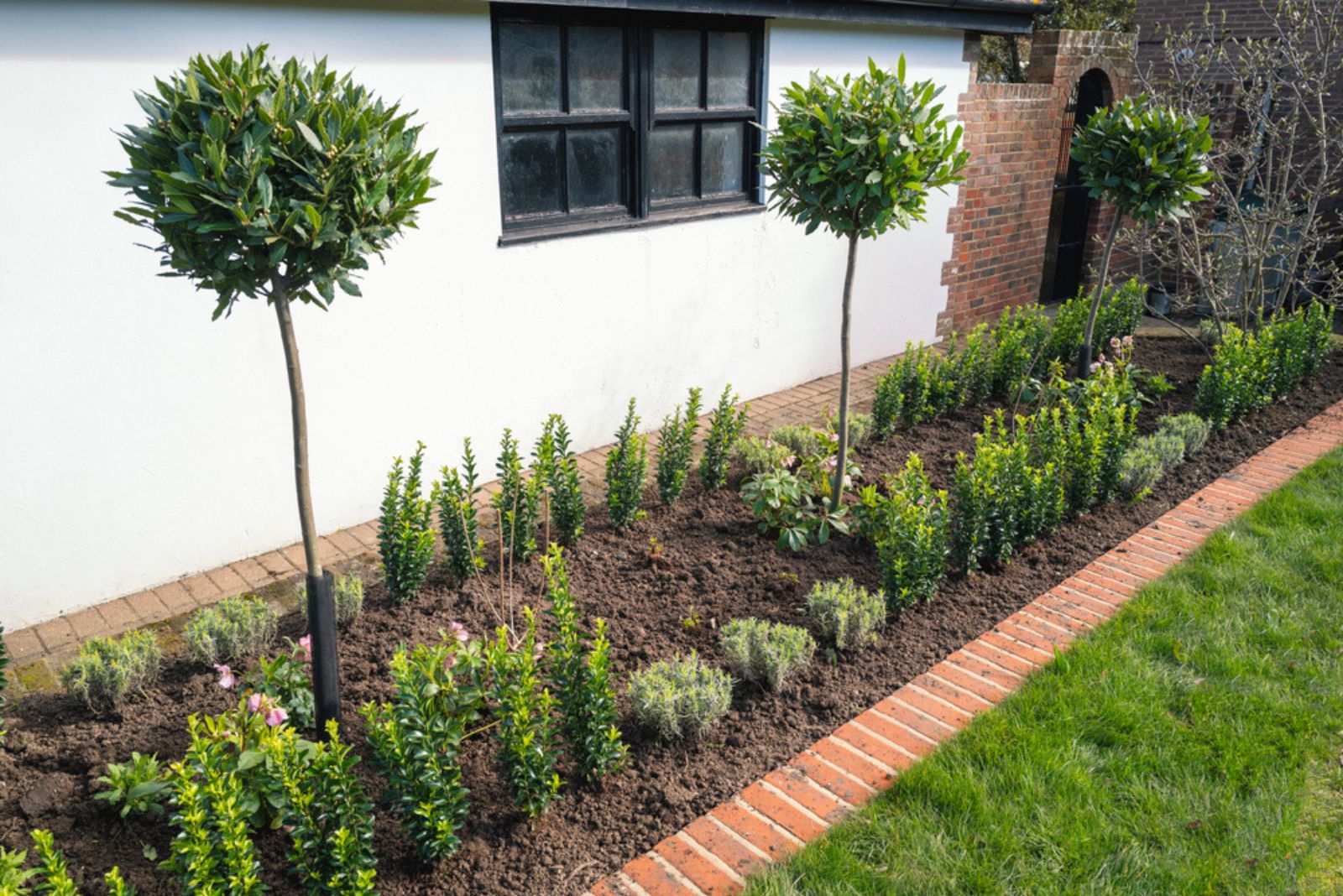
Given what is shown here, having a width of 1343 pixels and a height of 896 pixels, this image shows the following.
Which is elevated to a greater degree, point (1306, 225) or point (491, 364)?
point (1306, 225)

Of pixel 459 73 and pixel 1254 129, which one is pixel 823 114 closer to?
pixel 459 73

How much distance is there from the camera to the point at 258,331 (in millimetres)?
5152

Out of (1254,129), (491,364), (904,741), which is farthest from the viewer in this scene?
(1254,129)

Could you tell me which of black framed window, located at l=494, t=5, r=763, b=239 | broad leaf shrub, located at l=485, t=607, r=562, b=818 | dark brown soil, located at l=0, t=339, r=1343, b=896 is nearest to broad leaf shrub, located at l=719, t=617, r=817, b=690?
dark brown soil, located at l=0, t=339, r=1343, b=896

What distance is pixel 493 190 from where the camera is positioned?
5871 millimetres

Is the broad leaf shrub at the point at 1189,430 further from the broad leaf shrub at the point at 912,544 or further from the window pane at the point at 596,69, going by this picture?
the window pane at the point at 596,69

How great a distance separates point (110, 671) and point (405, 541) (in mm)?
1244

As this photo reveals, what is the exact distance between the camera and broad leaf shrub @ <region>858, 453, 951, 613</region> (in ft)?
15.2

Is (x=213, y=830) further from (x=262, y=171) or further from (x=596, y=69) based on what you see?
(x=596, y=69)

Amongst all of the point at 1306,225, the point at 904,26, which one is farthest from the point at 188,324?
the point at 1306,225

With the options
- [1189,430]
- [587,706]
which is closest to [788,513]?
[587,706]

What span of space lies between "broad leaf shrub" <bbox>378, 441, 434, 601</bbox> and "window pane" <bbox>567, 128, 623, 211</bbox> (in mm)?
2615

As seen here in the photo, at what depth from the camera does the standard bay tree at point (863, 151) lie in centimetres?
462

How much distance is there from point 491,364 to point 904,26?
4.59 meters
